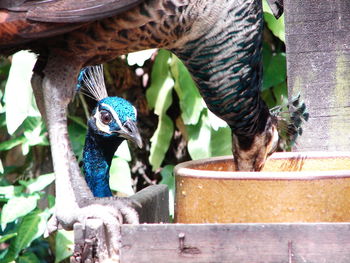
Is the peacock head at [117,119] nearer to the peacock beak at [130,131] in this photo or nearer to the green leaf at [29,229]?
the peacock beak at [130,131]

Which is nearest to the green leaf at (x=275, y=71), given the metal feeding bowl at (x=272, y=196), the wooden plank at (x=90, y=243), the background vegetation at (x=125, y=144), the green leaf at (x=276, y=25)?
the background vegetation at (x=125, y=144)

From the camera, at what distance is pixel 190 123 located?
9.69 ft

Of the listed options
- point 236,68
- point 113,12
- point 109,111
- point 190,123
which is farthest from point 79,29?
point 190,123

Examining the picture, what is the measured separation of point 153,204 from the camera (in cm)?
196

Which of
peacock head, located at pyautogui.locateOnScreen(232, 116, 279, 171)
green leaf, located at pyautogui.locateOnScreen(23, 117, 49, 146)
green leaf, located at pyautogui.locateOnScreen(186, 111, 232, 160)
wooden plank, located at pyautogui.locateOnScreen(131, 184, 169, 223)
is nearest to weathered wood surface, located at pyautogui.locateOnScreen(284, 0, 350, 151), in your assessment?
peacock head, located at pyautogui.locateOnScreen(232, 116, 279, 171)

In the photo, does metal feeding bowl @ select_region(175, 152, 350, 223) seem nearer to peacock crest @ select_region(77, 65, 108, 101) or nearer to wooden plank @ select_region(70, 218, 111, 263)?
wooden plank @ select_region(70, 218, 111, 263)

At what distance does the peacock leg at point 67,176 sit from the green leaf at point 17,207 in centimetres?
95

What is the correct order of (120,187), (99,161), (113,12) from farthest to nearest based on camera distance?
(120,187), (99,161), (113,12)

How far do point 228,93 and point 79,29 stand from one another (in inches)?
17.8

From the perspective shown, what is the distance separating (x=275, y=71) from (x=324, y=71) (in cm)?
88

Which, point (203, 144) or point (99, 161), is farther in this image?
point (203, 144)

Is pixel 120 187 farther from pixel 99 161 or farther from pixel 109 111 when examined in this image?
pixel 109 111

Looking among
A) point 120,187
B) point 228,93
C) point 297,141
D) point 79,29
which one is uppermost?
point 79,29

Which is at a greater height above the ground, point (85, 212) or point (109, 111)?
point (109, 111)
